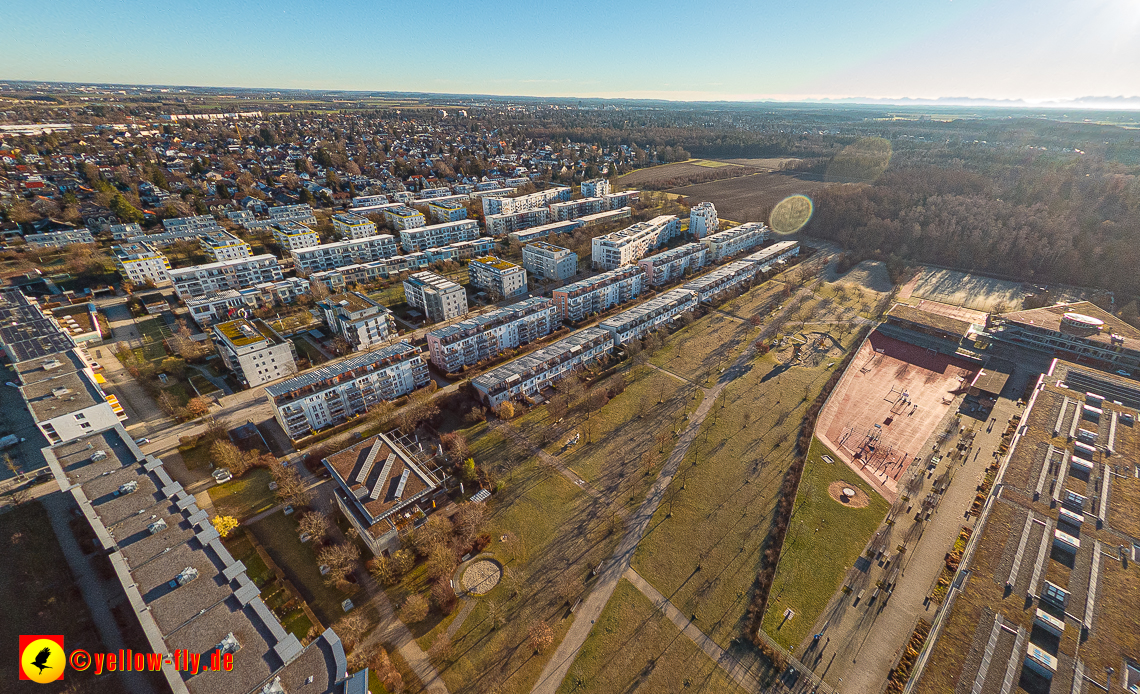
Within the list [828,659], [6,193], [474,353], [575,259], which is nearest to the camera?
[828,659]

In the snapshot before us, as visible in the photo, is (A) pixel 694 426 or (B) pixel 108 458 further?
(A) pixel 694 426

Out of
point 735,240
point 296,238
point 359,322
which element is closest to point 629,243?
point 735,240

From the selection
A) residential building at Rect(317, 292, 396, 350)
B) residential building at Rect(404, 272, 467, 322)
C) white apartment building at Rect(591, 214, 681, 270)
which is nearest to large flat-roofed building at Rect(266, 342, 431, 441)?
residential building at Rect(317, 292, 396, 350)

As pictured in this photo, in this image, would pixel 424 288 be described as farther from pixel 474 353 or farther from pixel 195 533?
pixel 195 533

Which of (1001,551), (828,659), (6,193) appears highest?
(6,193)

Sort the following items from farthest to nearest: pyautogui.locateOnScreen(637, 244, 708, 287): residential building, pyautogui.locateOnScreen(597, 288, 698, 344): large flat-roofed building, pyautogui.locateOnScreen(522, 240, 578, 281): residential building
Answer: pyautogui.locateOnScreen(522, 240, 578, 281): residential building, pyautogui.locateOnScreen(637, 244, 708, 287): residential building, pyautogui.locateOnScreen(597, 288, 698, 344): large flat-roofed building

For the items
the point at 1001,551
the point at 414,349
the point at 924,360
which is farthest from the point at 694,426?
the point at 924,360

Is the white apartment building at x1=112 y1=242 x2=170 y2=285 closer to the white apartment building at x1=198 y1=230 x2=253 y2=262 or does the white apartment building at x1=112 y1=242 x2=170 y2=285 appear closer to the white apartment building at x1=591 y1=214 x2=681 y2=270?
the white apartment building at x1=198 y1=230 x2=253 y2=262
